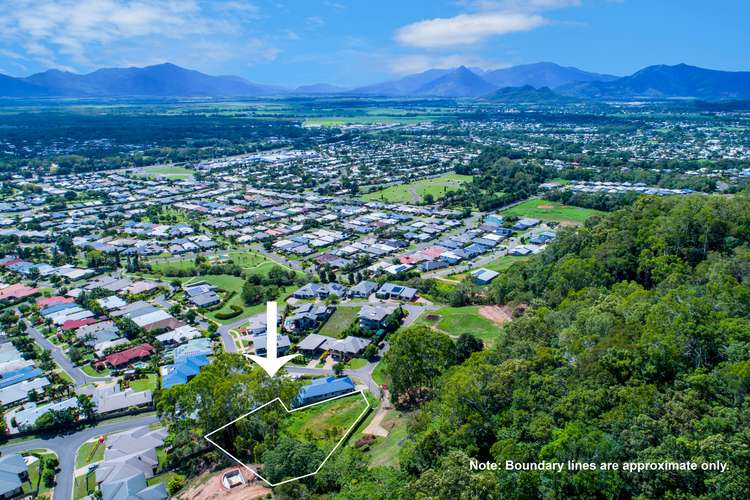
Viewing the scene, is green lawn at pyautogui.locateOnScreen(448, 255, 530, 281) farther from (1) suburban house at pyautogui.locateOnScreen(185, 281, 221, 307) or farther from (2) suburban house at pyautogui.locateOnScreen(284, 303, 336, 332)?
(1) suburban house at pyautogui.locateOnScreen(185, 281, 221, 307)

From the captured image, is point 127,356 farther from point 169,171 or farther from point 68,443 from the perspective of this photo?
point 169,171

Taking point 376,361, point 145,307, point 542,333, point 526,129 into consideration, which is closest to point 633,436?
point 542,333

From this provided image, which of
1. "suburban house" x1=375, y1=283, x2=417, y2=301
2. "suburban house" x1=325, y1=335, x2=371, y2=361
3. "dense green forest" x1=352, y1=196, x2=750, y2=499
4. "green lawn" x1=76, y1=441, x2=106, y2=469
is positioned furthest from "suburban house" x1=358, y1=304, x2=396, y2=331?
"green lawn" x1=76, y1=441, x2=106, y2=469

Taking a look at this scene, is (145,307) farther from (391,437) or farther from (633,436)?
(633,436)

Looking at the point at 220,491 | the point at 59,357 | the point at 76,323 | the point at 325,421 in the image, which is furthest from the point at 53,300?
the point at 220,491

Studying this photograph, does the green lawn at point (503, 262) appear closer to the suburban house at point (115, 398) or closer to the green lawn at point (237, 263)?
the green lawn at point (237, 263)

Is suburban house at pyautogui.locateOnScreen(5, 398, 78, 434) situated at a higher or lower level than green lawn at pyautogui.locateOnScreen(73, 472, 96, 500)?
higher

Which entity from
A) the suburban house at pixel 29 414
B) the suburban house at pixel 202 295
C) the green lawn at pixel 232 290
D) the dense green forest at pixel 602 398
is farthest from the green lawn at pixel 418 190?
the suburban house at pixel 29 414
